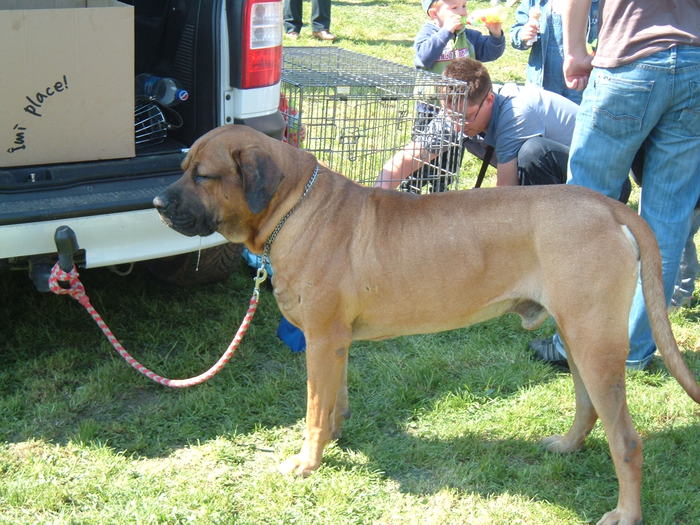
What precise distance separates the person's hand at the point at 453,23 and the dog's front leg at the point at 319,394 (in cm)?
383

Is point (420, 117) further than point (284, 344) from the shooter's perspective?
Yes

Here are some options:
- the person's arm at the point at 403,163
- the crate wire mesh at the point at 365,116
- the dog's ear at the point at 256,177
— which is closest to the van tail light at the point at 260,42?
the crate wire mesh at the point at 365,116

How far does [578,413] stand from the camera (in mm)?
3744

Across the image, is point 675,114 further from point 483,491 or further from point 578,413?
point 483,491

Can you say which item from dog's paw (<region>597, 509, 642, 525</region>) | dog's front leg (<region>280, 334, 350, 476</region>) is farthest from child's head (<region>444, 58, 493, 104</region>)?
dog's paw (<region>597, 509, 642, 525</region>)

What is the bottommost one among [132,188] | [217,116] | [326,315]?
[326,315]

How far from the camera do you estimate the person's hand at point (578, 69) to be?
4281mm

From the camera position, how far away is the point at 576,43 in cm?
423

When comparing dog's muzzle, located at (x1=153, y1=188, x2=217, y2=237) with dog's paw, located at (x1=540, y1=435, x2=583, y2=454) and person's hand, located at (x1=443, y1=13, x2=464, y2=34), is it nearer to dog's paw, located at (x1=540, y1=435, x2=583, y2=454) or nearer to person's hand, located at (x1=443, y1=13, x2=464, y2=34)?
dog's paw, located at (x1=540, y1=435, x2=583, y2=454)

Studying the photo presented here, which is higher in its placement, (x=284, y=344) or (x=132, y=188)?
(x=132, y=188)

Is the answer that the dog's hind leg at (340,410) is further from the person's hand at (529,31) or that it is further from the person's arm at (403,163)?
the person's hand at (529,31)

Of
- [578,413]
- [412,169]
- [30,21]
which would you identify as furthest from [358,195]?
[412,169]

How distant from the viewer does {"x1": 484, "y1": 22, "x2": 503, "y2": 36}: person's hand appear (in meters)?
7.14

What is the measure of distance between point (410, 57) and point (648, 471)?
9.30 m
